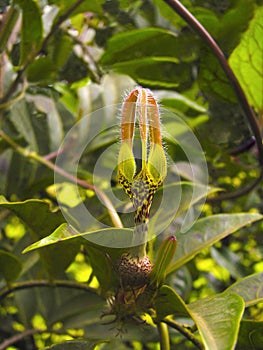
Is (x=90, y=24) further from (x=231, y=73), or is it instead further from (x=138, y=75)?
(x=231, y=73)

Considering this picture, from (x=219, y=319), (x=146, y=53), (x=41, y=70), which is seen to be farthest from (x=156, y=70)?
(x=219, y=319)

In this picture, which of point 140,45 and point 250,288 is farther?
point 140,45

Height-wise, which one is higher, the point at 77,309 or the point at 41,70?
the point at 41,70

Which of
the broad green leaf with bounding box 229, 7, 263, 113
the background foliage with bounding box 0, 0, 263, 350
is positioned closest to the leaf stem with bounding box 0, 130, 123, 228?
the background foliage with bounding box 0, 0, 263, 350

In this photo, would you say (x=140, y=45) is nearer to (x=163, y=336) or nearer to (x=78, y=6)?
(x=78, y=6)

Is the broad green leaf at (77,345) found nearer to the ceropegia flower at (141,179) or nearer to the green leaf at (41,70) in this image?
the ceropegia flower at (141,179)

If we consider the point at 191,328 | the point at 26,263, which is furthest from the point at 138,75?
the point at 191,328

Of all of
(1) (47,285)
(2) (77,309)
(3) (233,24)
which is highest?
(3) (233,24)

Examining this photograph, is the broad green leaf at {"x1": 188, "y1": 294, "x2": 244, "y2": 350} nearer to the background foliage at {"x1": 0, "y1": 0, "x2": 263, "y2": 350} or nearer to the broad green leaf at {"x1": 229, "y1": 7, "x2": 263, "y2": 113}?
the background foliage at {"x1": 0, "y1": 0, "x2": 263, "y2": 350}
